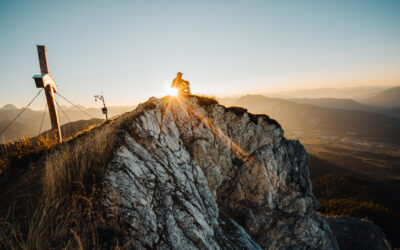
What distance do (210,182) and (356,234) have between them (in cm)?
3495

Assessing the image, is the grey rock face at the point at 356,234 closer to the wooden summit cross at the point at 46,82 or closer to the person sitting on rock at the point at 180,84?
the person sitting on rock at the point at 180,84

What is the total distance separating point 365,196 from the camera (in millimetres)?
75750

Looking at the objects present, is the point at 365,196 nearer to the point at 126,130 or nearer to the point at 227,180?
the point at 227,180

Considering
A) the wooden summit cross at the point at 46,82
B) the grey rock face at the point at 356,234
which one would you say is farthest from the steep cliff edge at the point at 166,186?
the grey rock face at the point at 356,234

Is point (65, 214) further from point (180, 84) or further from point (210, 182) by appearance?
point (180, 84)

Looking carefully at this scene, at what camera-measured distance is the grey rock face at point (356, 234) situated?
25375 millimetres

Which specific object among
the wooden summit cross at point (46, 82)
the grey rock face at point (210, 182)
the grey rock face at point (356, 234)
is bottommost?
the grey rock face at point (356, 234)

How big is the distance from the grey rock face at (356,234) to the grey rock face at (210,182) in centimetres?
1758

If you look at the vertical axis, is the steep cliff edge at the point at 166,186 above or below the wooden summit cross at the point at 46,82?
below

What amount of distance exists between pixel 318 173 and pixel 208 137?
12379 cm

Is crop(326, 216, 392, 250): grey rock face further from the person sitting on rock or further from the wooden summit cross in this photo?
the wooden summit cross

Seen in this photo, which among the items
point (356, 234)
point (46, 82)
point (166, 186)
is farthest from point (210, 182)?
point (356, 234)

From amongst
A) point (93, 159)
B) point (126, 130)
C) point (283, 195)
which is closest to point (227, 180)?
point (283, 195)

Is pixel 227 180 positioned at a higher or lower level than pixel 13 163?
lower
